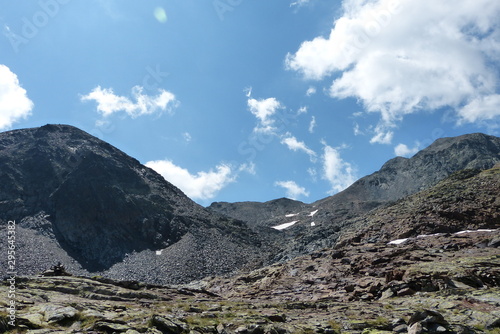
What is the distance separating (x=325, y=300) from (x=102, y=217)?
114036 millimetres

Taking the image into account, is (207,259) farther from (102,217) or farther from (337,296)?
(337,296)

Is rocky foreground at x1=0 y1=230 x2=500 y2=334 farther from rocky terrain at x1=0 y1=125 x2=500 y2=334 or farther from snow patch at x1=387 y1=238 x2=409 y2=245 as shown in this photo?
snow patch at x1=387 y1=238 x2=409 y2=245

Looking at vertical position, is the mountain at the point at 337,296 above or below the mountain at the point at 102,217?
below

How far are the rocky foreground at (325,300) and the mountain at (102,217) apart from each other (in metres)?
56.0

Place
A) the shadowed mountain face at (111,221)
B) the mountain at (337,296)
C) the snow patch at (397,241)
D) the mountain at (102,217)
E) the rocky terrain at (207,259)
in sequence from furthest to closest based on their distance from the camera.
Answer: the mountain at (102,217)
the shadowed mountain face at (111,221)
the snow patch at (397,241)
the rocky terrain at (207,259)
the mountain at (337,296)

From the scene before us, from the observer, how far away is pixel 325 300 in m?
31.2

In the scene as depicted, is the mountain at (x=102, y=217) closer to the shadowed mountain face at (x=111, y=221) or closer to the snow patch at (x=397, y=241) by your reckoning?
the shadowed mountain face at (x=111, y=221)

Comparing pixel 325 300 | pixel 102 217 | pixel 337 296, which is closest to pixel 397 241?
pixel 337 296

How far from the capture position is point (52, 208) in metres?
128

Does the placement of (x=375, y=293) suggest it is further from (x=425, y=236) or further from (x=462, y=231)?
(x=462, y=231)

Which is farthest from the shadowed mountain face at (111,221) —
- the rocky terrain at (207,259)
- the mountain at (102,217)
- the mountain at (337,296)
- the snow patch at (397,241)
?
the mountain at (337,296)

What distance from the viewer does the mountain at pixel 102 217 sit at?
101 metres

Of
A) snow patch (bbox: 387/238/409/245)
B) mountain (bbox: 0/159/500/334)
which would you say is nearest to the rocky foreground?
mountain (bbox: 0/159/500/334)

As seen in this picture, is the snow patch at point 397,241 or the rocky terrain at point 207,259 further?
the snow patch at point 397,241
